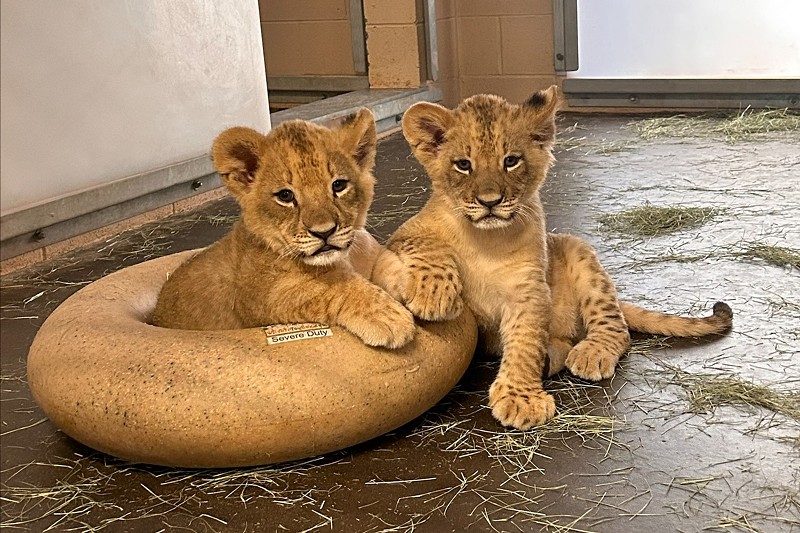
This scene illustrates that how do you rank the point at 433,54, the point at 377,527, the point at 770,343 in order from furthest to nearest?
the point at 433,54, the point at 770,343, the point at 377,527

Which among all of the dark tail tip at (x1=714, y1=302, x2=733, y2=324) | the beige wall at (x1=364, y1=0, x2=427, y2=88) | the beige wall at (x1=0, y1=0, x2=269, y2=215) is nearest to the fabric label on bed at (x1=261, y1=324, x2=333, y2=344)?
the beige wall at (x1=0, y1=0, x2=269, y2=215)

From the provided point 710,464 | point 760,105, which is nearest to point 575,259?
point 710,464

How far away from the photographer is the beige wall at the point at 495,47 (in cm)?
952

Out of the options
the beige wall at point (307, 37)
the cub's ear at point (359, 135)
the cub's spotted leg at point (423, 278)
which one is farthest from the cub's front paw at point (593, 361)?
the beige wall at point (307, 37)

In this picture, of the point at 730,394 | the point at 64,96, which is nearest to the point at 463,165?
the point at 730,394

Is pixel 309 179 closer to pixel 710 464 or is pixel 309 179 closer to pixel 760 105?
pixel 710 464

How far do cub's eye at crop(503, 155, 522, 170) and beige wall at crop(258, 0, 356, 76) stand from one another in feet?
23.5

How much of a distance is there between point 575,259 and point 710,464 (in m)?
1.06

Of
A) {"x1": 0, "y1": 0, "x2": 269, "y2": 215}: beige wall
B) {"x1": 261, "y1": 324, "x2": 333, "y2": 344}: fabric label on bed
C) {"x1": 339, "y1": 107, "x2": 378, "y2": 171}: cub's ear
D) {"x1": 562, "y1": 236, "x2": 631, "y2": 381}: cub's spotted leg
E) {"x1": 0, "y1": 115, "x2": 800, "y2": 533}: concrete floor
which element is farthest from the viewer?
{"x1": 562, "y1": 236, "x2": 631, "y2": 381}: cub's spotted leg

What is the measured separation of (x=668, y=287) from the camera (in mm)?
4148

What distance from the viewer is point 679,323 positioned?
3.50 metres

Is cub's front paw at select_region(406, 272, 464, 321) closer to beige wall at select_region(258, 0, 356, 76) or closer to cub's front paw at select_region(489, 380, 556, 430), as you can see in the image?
cub's front paw at select_region(489, 380, 556, 430)

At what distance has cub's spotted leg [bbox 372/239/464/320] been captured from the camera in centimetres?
289

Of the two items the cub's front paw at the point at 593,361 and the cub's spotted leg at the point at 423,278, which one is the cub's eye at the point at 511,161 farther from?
the cub's front paw at the point at 593,361
